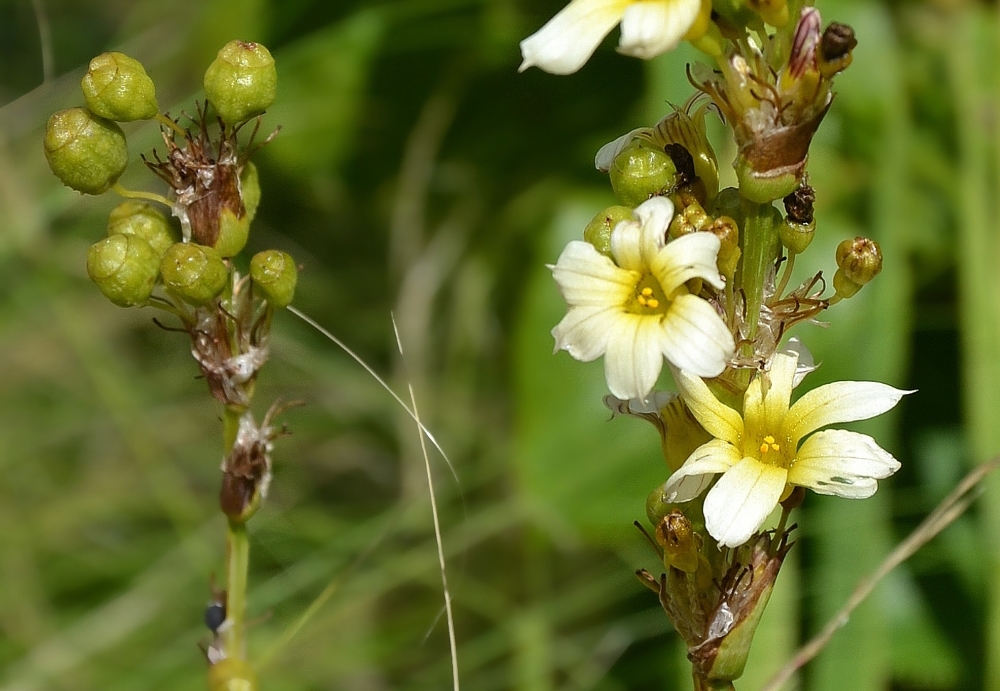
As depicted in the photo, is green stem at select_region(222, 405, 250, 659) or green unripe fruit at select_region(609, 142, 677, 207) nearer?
green unripe fruit at select_region(609, 142, 677, 207)

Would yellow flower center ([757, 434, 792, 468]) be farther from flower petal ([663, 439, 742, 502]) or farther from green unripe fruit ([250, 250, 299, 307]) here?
green unripe fruit ([250, 250, 299, 307])

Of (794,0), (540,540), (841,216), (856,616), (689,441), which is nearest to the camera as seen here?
(794,0)

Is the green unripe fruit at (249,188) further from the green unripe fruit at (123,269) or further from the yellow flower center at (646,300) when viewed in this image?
the yellow flower center at (646,300)

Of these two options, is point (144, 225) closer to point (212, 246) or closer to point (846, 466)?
point (212, 246)

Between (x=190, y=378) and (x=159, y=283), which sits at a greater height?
(x=190, y=378)

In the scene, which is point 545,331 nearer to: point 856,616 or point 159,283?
point 856,616

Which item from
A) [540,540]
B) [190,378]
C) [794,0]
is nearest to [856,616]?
[540,540]

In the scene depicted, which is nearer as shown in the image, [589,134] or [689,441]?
[689,441]

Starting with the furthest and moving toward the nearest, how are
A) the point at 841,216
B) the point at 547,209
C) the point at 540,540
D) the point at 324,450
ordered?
the point at 324,450 → the point at 547,209 → the point at 841,216 → the point at 540,540

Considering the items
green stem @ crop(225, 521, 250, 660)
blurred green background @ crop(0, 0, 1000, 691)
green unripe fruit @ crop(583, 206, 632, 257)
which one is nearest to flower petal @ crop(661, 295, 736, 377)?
green unripe fruit @ crop(583, 206, 632, 257)
